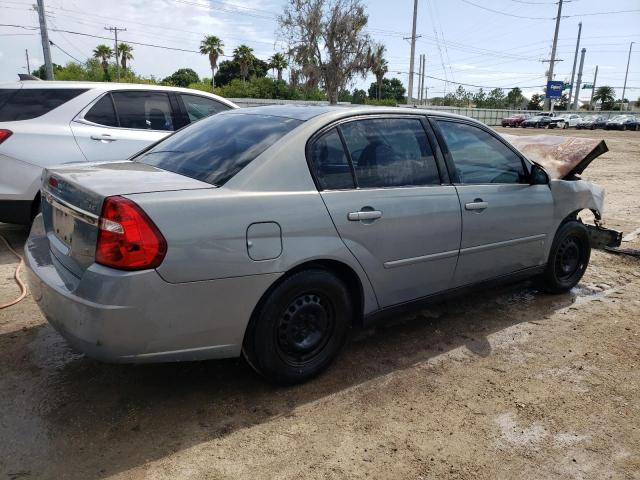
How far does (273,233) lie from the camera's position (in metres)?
2.68

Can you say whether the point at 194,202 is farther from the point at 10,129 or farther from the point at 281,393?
the point at 10,129

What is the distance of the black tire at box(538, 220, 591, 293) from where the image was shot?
454 centimetres

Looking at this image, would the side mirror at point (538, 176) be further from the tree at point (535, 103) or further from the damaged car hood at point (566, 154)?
the tree at point (535, 103)

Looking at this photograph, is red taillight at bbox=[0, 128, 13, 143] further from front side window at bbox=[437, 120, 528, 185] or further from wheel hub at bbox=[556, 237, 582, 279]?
wheel hub at bbox=[556, 237, 582, 279]

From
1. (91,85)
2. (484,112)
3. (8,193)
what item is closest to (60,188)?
(8,193)

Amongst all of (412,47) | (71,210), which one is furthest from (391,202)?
(412,47)

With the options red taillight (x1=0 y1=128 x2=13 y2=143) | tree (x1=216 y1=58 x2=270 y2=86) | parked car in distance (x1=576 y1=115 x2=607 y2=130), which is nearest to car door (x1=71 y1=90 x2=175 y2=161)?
red taillight (x1=0 y1=128 x2=13 y2=143)

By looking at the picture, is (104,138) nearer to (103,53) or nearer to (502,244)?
(502,244)

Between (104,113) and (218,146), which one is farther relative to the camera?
(104,113)

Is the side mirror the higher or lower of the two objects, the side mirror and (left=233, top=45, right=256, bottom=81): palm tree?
the lower

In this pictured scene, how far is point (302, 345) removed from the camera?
2.98 metres

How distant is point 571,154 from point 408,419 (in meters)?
3.28

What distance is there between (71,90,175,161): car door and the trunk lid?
2642 mm

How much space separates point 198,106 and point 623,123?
54.3 m
